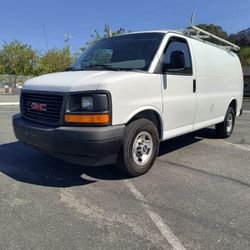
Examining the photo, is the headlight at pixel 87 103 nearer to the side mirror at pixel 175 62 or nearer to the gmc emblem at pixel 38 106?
the gmc emblem at pixel 38 106

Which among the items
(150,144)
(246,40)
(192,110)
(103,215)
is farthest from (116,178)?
(246,40)

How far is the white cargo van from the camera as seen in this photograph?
430cm

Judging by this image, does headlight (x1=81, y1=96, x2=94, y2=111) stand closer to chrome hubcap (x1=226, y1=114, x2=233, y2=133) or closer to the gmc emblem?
the gmc emblem

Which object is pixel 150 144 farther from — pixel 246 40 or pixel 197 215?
pixel 246 40

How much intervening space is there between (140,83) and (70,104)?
106 centimetres

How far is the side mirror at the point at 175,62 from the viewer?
5270 millimetres

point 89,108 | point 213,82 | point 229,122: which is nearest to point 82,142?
point 89,108

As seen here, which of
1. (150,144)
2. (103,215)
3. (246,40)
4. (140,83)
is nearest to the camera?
(103,215)

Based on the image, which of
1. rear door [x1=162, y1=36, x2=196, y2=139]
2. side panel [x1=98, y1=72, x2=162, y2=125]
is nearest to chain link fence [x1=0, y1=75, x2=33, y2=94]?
rear door [x1=162, y1=36, x2=196, y2=139]

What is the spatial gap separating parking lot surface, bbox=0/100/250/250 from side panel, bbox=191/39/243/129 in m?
1.01

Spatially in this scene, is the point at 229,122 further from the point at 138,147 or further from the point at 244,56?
the point at 244,56

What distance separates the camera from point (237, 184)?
481 centimetres

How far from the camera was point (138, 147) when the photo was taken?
16.2 feet

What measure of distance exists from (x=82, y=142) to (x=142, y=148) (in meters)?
1.13
